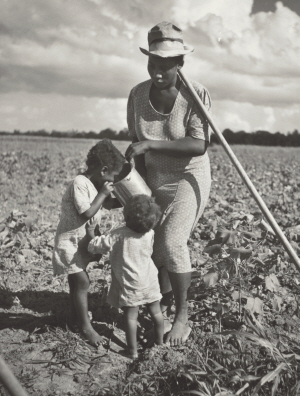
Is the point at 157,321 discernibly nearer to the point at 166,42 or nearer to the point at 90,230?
the point at 90,230

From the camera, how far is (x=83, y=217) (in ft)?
8.66

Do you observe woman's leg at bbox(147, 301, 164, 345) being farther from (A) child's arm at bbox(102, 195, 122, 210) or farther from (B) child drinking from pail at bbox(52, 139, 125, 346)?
(A) child's arm at bbox(102, 195, 122, 210)

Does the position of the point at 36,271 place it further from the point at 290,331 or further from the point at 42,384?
the point at 290,331

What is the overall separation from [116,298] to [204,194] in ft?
2.52

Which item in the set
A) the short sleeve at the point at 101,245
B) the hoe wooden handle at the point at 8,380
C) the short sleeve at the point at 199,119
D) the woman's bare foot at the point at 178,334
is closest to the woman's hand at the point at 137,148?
the short sleeve at the point at 199,119

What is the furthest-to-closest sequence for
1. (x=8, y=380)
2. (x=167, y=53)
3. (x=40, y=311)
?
(x=40, y=311), (x=167, y=53), (x=8, y=380)

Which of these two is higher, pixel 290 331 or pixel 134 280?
pixel 134 280

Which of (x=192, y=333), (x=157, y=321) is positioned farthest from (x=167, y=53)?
(x=192, y=333)

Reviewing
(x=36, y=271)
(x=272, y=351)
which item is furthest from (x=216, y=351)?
(x=36, y=271)

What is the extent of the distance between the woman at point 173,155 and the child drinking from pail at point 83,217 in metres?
0.20

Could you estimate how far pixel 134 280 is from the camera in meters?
2.57

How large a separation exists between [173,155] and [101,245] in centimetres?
61

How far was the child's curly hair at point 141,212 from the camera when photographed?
96.8 inches

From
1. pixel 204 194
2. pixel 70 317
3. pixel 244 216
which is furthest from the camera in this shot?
pixel 244 216
